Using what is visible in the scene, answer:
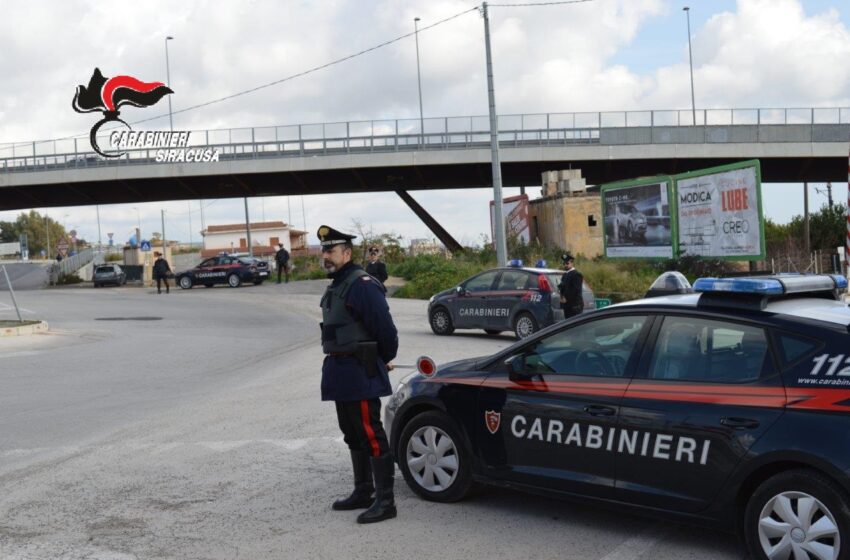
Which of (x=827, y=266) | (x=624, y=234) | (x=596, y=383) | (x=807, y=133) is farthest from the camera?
(x=807, y=133)

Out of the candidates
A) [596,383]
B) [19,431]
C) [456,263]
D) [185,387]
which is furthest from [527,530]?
[456,263]

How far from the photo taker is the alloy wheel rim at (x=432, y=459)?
6.18 meters

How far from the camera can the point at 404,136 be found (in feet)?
151

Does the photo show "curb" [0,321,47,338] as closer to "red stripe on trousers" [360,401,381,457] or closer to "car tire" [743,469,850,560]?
"red stripe on trousers" [360,401,381,457]

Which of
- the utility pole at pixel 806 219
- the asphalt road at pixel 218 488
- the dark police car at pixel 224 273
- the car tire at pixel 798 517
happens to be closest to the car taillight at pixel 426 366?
the asphalt road at pixel 218 488

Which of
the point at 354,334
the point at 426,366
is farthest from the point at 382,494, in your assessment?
the point at 354,334

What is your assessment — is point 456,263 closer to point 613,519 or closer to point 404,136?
point 404,136

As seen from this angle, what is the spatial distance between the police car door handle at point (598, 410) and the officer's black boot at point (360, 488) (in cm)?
157

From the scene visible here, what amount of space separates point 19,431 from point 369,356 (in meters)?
5.38

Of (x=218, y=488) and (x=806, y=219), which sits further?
(x=806, y=219)

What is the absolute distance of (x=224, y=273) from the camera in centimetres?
4450

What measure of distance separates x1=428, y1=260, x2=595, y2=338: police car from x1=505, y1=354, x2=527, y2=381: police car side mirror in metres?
11.1

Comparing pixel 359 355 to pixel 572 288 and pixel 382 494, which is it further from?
pixel 572 288

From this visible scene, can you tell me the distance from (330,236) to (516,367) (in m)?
1.45
